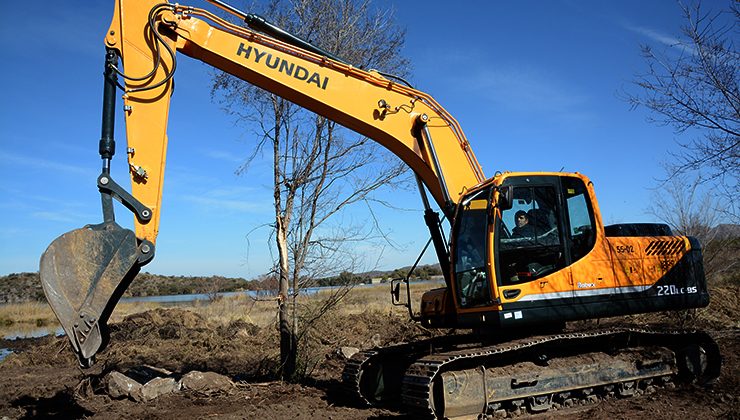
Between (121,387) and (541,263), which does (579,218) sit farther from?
(121,387)

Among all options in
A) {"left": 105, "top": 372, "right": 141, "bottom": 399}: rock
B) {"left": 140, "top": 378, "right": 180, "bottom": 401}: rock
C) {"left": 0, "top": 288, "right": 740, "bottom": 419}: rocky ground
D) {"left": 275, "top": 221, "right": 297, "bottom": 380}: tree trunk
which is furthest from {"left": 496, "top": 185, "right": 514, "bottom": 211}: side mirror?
{"left": 105, "top": 372, "right": 141, "bottom": 399}: rock

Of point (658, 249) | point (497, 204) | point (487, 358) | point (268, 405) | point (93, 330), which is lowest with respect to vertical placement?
point (268, 405)

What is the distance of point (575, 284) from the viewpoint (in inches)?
299

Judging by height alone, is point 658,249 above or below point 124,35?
below

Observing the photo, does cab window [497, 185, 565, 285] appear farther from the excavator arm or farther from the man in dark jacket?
the excavator arm

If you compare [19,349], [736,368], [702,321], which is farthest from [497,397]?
[19,349]

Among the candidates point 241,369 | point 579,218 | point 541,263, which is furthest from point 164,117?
point 241,369

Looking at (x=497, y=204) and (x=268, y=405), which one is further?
(x=268, y=405)

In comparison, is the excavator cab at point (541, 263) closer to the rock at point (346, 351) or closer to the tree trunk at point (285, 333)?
the tree trunk at point (285, 333)

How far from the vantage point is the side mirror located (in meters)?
7.11

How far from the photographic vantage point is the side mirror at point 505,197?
23.3ft

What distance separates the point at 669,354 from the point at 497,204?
366 cm

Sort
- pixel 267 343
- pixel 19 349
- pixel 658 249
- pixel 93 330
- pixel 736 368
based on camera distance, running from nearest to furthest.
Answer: pixel 93 330 → pixel 658 249 → pixel 736 368 → pixel 267 343 → pixel 19 349

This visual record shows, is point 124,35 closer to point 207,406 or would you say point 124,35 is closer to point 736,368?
point 207,406
